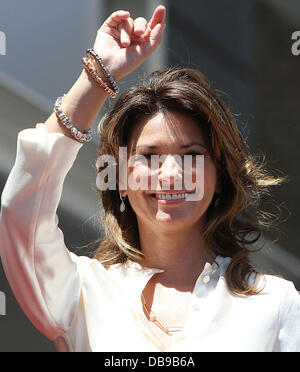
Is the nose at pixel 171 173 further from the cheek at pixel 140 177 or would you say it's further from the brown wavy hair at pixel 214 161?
the brown wavy hair at pixel 214 161

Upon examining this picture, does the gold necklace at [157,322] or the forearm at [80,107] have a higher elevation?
the forearm at [80,107]

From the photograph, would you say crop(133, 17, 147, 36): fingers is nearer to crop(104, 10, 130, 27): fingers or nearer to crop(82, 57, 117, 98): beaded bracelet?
crop(104, 10, 130, 27): fingers

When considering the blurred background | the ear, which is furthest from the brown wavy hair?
the blurred background

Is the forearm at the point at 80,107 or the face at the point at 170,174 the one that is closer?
the forearm at the point at 80,107

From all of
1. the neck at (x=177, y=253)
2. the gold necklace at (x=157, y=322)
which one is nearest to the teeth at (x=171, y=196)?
the neck at (x=177, y=253)

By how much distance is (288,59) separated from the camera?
10.5 ft

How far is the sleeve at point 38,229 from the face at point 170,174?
0.26 metres

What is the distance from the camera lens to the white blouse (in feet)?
5.06

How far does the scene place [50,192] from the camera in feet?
5.12

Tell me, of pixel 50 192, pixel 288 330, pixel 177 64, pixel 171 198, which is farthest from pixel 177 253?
pixel 177 64

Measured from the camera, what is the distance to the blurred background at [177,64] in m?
2.75

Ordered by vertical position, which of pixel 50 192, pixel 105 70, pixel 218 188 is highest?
pixel 105 70

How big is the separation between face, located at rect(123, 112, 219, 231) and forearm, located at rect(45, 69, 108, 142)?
0.27 m

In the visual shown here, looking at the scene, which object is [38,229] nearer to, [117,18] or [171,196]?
[171,196]
